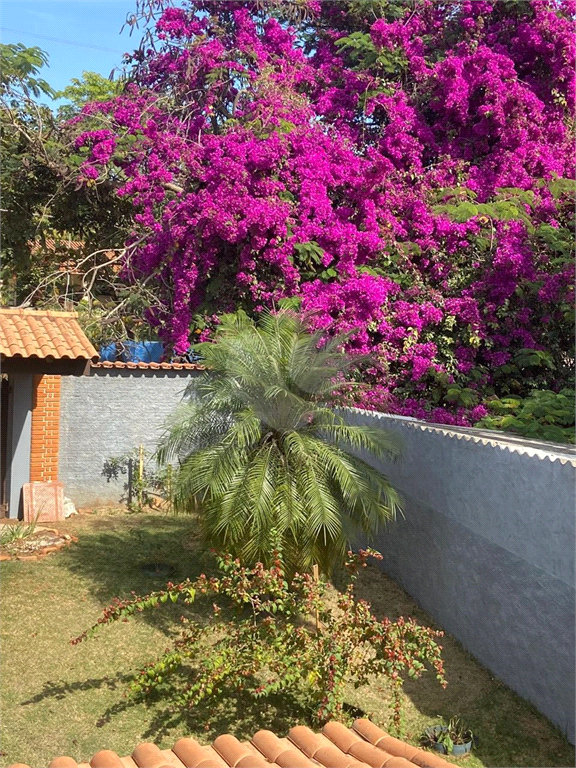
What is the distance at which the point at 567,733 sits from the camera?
5.52m

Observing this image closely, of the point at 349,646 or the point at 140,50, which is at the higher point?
the point at 140,50

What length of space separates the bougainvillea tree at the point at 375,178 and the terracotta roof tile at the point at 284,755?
685cm

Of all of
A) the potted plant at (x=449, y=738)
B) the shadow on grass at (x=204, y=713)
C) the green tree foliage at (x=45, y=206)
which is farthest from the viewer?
the green tree foliage at (x=45, y=206)

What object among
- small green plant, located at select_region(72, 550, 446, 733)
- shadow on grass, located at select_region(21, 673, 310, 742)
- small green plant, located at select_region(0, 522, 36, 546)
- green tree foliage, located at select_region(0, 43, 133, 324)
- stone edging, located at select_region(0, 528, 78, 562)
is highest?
green tree foliage, located at select_region(0, 43, 133, 324)

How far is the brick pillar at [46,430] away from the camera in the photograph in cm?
1230

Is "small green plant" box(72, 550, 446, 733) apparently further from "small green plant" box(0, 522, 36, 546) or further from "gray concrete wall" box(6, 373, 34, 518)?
"gray concrete wall" box(6, 373, 34, 518)

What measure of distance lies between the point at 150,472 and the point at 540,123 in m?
8.64

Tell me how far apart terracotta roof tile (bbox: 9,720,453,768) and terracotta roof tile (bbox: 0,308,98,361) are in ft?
20.3

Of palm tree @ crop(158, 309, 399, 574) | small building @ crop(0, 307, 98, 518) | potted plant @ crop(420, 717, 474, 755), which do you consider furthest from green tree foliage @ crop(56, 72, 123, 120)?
potted plant @ crop(420, 717, 474, 755)

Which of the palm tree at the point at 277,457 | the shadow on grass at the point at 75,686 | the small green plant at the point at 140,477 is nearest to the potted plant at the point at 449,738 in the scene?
the palm tree at the point at 277,457

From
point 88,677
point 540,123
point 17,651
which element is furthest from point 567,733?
point 540,123

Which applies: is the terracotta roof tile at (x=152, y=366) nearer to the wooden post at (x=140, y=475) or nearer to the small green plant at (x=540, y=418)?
the wooden post at (x=140, y=475)

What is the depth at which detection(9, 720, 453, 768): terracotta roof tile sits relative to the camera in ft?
13.1

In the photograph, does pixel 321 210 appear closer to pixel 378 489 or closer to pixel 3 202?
pixel 378 489
